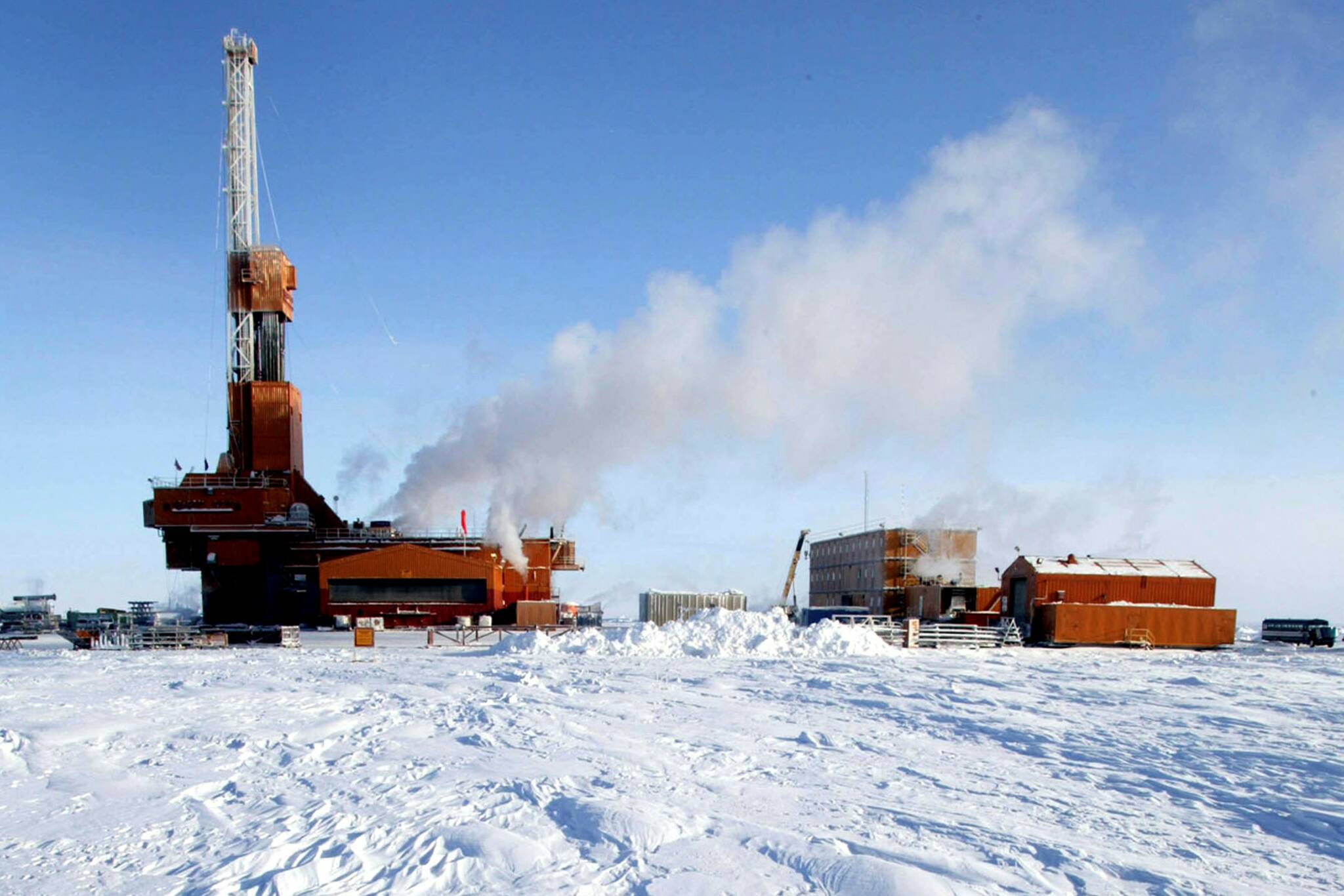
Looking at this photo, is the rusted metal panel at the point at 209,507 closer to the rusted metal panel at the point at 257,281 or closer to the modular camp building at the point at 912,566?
the rusted metal panel at the point at 257,281

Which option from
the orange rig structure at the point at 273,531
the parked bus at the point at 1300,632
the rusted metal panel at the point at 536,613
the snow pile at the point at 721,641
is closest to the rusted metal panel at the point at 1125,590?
the parked bus at the point at 1300,632

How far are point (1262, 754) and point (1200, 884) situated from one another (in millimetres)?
6533

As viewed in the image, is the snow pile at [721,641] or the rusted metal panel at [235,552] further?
the rusted metal panel at [235,552]

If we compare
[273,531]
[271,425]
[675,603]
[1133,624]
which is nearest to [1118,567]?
[1133,624]

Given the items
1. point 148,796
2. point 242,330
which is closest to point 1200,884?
point 148,796

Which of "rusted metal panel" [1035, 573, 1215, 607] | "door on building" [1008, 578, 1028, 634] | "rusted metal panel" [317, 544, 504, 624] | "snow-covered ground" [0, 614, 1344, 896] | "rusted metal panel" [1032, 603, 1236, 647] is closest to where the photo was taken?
"snow-covered ground" [0, 614, 1344, 896]

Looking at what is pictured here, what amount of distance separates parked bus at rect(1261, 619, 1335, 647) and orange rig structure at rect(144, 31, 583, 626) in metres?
40.2

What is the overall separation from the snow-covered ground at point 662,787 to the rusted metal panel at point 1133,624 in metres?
18.6

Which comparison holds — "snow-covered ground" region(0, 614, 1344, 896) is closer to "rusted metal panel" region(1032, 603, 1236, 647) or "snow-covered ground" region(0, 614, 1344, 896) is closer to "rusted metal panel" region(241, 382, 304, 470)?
"rusted metal panel" region(1032, 603, 1236, 647)

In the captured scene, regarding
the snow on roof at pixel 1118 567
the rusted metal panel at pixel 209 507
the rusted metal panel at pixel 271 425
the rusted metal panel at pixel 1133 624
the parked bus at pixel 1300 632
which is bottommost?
the parked bus at pixel 1300 632

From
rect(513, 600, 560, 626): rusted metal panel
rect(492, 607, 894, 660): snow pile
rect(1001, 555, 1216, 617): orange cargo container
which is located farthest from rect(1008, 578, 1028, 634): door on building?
rect(513, 600, 560, 626): rusted metal panel

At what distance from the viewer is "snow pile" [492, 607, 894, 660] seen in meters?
28.6

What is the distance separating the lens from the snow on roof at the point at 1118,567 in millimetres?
40469

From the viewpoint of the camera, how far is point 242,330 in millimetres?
50062
